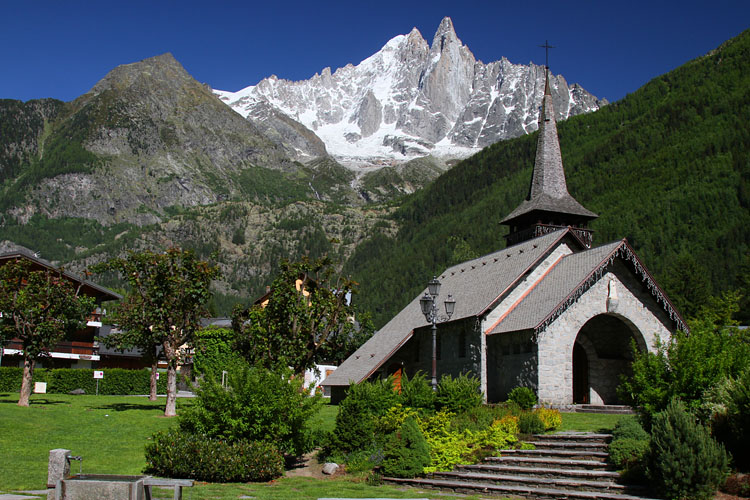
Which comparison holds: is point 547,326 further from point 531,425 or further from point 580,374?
point 531,425

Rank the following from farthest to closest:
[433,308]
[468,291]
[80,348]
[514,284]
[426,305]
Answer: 1. [80,348]
2. [468,291]
3. [514,284]
4. [433,308]
5. [426,305]

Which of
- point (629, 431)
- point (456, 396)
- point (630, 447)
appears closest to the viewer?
point (630, 447)

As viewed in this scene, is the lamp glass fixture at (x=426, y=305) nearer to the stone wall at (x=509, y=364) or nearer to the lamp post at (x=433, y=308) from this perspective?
the lamp post at (x=433, y=308)

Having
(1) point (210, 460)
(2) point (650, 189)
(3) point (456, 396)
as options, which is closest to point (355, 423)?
(3) point (456, 396)

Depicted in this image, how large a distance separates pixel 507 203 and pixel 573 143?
2774cm

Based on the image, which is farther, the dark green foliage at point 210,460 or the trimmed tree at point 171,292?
the trimmed tree at point 171,292

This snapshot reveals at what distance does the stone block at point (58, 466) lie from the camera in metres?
14.7

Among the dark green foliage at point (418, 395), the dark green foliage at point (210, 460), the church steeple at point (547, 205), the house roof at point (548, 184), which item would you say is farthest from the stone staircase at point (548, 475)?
the house roof at point (548, 184)

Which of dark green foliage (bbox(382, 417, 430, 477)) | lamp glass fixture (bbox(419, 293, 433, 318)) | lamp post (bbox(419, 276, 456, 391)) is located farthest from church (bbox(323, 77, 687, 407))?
dark green foliage (bbox(382, 417, 430, 477))

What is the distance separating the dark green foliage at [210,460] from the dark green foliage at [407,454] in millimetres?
3279

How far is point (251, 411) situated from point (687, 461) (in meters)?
11.7

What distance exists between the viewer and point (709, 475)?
1495 cm

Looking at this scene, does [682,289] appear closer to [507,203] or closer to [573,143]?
[507,203]

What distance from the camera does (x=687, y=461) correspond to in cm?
1512
